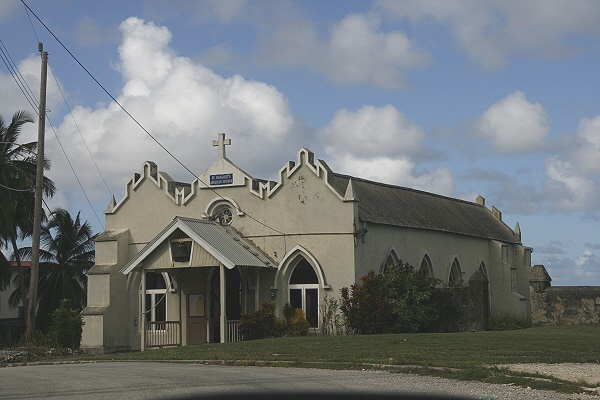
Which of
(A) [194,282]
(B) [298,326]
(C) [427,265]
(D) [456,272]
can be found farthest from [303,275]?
(D) [456,272]

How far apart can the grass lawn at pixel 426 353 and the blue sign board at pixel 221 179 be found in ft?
27.9

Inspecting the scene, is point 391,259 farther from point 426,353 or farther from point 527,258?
point 527,258

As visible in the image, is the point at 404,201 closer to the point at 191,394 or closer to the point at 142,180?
the point at 142,180

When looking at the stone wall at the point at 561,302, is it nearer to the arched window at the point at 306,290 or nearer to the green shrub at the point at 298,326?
the arched window at the point at 306,290

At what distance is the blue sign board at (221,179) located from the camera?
32906 millimetres

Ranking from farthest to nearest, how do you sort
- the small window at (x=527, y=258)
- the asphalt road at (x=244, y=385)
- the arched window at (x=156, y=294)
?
the small window at (x=527, y=258) < the arched window at (x=156, y=294) < the asphalt road at (x=244, y=385)

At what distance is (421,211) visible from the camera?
126 ft

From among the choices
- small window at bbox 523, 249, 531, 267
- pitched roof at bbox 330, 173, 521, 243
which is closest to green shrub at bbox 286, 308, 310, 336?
pitched roof at bbox 330, 173, 521, 243

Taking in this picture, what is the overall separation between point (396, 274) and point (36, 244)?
38.4 feet

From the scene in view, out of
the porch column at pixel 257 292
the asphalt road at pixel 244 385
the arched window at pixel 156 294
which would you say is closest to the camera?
the asphalt road at pixel 244 385

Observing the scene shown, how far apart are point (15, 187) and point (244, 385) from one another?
3035 cm

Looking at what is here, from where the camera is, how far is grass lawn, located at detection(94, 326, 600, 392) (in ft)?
A: 53.7

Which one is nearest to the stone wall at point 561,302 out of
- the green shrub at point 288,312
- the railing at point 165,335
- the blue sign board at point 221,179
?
the green shrub at point 288,312

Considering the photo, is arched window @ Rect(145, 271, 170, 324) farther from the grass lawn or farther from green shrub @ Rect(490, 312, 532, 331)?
green shrub @ Rect(490, 312, 532, 331)
